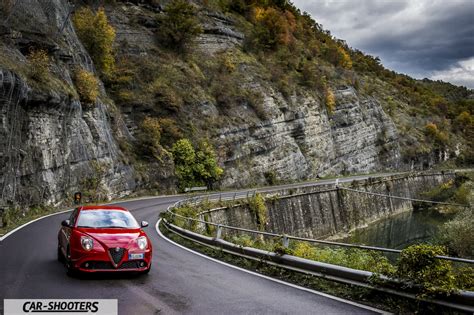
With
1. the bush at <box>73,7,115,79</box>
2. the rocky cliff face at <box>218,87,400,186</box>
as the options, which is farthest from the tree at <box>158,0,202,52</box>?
the rocky cliff face at <box>218,87,400,186</box>

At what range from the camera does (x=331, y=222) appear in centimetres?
4584

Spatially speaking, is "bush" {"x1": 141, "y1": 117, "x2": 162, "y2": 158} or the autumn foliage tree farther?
the autumn foliage tree

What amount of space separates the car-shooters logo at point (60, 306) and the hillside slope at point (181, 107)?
1793 cm

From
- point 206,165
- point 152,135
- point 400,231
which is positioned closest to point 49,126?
point 152,135

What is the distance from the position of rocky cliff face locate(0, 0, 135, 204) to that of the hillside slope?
110 millimetres

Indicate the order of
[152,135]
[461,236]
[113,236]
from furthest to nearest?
[152,135], [461,236], [113,236]

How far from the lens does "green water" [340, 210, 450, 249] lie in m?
45.6

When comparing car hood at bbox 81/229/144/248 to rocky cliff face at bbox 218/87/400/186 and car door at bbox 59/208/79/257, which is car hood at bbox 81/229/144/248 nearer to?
car door at bbox 59/208/79/257

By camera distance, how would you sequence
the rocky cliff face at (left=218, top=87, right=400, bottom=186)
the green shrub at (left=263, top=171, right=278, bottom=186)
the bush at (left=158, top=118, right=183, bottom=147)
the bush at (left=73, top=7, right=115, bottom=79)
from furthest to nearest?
1. the green shrub at (left=263, top=171, right=278, bottom=186)
2. the rocky cliff face at (left=218, top=87, right=400, bottom=186)
3. the bush at (left=158, top=118, right=183, bottom=147)
4. the bush at (left=73, top=7, right=115, bottom=79)

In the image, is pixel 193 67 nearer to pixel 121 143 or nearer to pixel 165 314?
pixel 121 143

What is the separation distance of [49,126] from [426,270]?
27479mm

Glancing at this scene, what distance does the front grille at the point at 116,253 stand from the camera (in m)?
9.81

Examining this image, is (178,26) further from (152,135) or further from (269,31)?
(152,135)

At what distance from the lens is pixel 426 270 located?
765 centimetres
